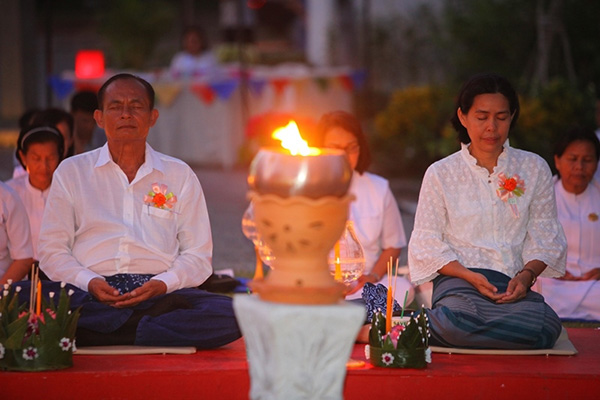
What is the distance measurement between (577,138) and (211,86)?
8.20m

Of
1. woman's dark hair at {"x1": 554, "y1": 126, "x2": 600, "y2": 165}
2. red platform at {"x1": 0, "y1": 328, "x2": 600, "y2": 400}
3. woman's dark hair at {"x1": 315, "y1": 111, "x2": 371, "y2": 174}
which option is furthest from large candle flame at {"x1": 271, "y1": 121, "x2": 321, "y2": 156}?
woman's dark hair at {"x1": 554, "y1": 126, "x2": 600, "y2": 165}

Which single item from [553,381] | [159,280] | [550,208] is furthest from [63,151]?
[553,381]

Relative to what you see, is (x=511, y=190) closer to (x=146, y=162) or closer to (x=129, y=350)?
(x=146, y=162)

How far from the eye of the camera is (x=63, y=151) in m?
6.59

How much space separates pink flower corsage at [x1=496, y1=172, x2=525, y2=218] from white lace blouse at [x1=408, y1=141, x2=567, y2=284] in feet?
0.03

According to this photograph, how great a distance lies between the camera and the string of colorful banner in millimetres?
14430

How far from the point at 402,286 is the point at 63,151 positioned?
2303mm

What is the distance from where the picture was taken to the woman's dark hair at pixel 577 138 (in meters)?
6.93

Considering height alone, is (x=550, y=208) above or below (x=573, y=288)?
above

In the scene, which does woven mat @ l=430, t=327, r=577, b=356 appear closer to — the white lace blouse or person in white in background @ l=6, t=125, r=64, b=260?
the white lace blouse

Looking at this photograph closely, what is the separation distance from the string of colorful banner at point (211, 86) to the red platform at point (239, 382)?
10087 mm

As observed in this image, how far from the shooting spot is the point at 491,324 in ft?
16.3

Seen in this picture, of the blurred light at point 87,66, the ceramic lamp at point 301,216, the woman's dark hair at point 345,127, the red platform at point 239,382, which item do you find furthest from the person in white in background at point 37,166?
the blurred light at point 87,66

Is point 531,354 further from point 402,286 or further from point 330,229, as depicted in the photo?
point 330,229
